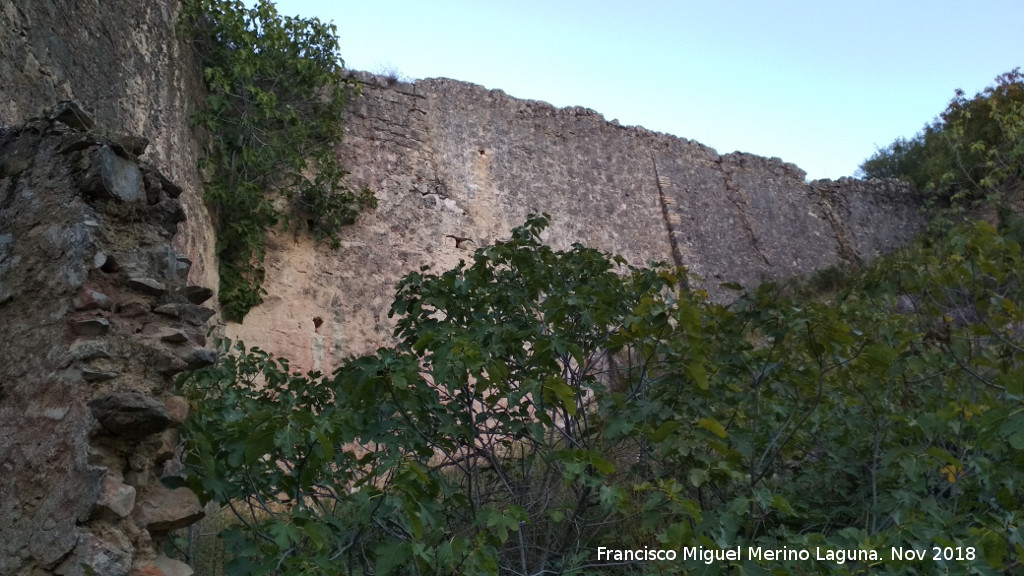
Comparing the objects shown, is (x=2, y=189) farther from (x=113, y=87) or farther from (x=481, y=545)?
(x=113, y=87)

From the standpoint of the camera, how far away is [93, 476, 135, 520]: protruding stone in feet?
7.74

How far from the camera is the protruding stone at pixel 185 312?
283 centimetres

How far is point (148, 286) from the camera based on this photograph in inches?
110

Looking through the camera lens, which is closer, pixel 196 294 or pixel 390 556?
pixel 390 556

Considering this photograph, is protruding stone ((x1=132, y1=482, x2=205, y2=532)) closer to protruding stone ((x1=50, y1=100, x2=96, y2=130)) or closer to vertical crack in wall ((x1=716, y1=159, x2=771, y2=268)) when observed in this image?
protruding stone ((x1=50, y1=100, x2=96, y2=130))

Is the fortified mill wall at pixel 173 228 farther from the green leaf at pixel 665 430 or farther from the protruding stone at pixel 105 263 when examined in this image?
the green leaf at pixel 665 430

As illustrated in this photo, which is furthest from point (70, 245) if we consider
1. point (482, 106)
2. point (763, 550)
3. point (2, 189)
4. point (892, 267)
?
point (482, 106)

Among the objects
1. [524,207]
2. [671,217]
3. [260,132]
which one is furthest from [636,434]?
[671,217]

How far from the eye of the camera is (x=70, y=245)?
2723 millimetres

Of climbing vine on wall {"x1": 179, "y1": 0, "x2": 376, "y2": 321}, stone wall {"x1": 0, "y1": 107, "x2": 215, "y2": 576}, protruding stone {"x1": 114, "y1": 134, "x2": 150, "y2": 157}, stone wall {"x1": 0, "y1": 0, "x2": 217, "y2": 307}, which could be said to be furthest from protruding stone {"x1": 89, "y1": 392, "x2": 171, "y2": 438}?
climbing vine on wall {"x1": 179, "y1": 0, "x2": 376, "y2": 321}

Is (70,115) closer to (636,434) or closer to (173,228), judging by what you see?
(173,228)

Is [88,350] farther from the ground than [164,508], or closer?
farther from the ground

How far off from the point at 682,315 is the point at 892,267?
153 cm

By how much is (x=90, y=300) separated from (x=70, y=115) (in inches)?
33.2
